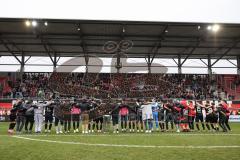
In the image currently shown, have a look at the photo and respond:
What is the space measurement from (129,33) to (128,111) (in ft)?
57.1

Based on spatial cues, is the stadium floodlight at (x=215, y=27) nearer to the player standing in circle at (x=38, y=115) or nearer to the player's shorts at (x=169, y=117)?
the player's shorts at (x=169, y=117)

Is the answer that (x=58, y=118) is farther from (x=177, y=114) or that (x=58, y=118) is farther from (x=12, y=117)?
(x=177, y=114)

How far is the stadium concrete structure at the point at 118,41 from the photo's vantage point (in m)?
32.3

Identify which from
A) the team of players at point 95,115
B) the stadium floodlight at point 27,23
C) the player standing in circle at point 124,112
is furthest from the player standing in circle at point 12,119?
the stadium floodlight at point 27,23

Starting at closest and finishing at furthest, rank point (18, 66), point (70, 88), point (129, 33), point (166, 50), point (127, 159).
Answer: point (127, 159) → point (129, 33) → point (70, 88) → point (166, 50) → point (18, 66)

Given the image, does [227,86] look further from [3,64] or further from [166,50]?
[3,64]

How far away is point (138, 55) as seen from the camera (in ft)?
143

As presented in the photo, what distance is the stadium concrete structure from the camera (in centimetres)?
3228

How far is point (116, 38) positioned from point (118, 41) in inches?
26.4

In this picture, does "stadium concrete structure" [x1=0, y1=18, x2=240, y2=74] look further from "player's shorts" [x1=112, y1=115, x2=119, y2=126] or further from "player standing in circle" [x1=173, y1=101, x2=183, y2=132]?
"player's shorts" [x1=112, y1=115, x2=119, y2=126]

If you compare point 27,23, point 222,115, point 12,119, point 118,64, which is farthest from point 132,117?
point 118,64

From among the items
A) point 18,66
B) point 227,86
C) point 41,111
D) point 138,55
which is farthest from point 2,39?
point 227,86

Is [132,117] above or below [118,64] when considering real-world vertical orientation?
below

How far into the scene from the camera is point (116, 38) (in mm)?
36219
